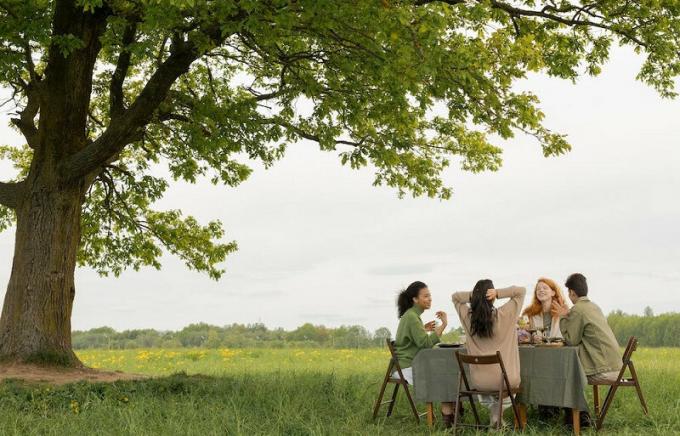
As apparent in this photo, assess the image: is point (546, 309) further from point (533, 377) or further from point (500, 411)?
point (500, 411)

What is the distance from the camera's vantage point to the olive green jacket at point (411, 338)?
8602mm

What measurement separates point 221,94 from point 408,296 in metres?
9.16

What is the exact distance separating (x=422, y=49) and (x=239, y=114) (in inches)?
202

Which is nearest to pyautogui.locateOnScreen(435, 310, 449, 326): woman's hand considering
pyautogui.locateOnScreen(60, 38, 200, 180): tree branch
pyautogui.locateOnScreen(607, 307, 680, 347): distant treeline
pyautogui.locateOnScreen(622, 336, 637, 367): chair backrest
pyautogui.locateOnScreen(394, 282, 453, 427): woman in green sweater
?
pyautogui.locateOnScreen(394, 282, 453, 427): woman in green sweater

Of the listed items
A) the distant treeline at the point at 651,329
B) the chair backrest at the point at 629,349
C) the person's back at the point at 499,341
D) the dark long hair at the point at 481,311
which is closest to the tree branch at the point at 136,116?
the dark long hair at the point at 481,311

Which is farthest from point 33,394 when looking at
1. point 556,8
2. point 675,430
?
point 556,8

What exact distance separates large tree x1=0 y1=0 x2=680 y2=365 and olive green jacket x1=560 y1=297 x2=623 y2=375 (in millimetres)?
3356

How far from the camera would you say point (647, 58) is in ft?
40.4

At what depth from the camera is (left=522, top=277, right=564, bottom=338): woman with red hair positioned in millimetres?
8641

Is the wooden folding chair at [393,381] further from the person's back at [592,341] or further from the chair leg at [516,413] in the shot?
the person's back at [592,341]

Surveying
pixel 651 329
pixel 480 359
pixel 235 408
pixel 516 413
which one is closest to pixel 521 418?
pixel 516 413

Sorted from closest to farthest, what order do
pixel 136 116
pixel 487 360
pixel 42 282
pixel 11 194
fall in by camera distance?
1. pixel 487 360
2. pixel 136 116
3. pixel 42 282
4. pixel 11 194

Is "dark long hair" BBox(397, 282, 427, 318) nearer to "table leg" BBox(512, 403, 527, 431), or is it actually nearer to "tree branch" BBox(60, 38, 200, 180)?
A: "table leg" BBox(512, 403, 527, 431)

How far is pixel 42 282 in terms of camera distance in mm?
13289
